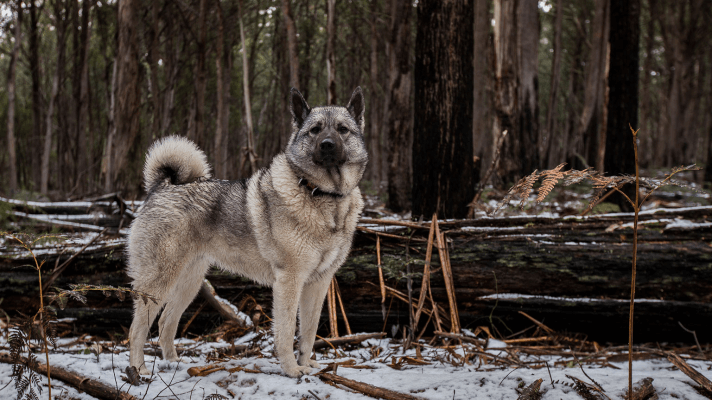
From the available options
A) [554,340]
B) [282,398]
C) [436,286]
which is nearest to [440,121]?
[436,286]

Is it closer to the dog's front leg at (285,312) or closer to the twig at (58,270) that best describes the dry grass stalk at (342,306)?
the dog's front leg at (285,312)

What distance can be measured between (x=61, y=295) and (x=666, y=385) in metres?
3.68

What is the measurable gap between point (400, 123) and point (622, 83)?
4422 millimetres

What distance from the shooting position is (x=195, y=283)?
4195mm

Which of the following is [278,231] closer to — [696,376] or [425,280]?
[425,280]

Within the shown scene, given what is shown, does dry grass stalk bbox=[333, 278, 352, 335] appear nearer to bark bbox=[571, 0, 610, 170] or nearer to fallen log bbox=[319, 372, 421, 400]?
fallen log bbox=[319, 372, 421, 400]

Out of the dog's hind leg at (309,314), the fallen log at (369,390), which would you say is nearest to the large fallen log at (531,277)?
the dog's hind leg at (309,314)

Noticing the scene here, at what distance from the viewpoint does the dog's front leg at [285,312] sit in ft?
12.0

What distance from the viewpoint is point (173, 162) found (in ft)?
14.1

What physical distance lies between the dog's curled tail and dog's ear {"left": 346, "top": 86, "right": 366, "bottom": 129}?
1.48 meters

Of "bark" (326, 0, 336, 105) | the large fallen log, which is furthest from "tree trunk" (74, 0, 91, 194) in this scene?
the large fallen log

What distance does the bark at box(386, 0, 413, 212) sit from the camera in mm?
10422

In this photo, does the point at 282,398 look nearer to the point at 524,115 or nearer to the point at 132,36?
the point at 132,36

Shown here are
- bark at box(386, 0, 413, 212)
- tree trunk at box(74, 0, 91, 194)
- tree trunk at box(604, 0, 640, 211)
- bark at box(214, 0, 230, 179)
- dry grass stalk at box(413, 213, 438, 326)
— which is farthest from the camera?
tree trunk at box(74, 0, 91, 194)
